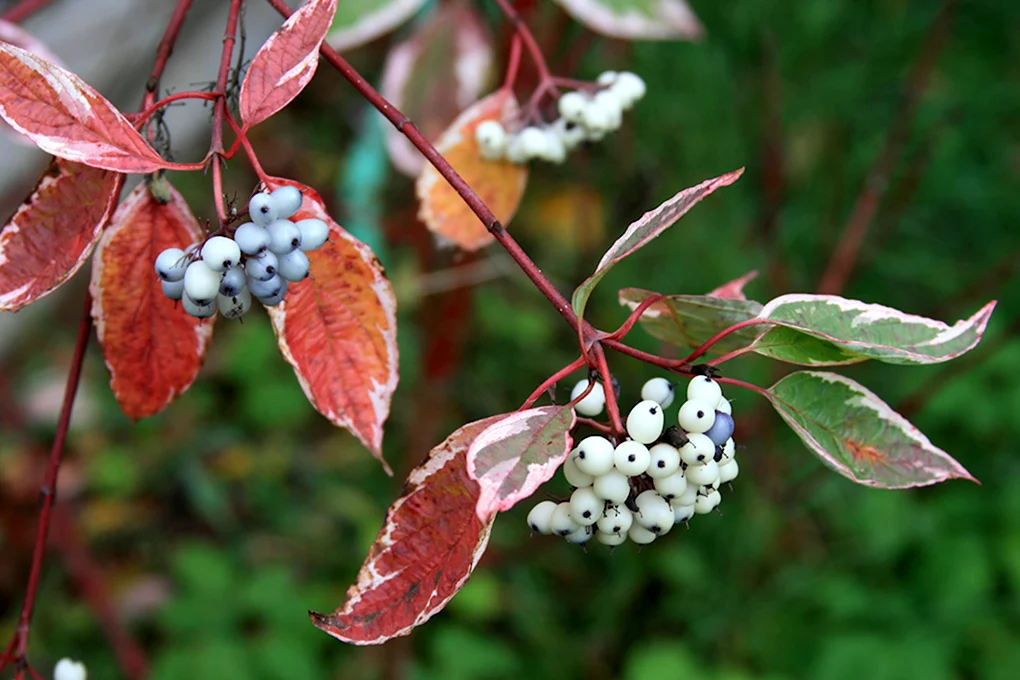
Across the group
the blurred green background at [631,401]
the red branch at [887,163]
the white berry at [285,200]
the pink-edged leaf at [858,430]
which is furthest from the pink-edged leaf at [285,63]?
the red branch at [887,163]

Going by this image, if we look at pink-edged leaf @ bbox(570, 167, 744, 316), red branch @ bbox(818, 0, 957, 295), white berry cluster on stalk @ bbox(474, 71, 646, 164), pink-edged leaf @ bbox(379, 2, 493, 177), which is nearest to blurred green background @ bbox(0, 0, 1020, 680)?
red branch @ bbox(818, 0, 957, 295)

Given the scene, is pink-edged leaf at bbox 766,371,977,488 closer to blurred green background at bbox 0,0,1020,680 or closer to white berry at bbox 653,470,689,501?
white berry at bbox 653,470,689,501

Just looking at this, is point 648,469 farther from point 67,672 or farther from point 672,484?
point 67,672

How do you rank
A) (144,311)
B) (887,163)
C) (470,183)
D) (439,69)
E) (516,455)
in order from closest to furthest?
1. (516,455)
2. (144,311)
3. (470,183)
4. (439,69)
5. (887,163)

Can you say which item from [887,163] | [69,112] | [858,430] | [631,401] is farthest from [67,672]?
[887,163]

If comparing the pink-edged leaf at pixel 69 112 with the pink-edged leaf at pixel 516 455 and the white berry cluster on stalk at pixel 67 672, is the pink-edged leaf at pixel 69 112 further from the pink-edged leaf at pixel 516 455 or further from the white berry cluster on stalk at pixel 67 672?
the white berry cluster on stalk at pixel 67 672

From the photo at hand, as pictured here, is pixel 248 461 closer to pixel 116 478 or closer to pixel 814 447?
pixel 116 478

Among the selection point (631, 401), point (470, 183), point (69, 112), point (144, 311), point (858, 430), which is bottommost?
point (631, 401)
